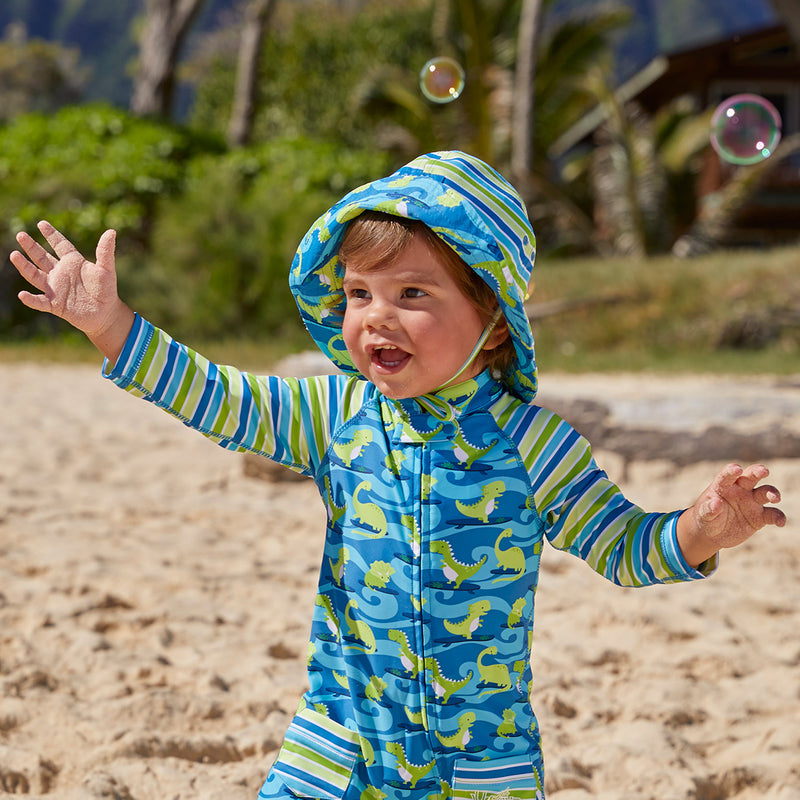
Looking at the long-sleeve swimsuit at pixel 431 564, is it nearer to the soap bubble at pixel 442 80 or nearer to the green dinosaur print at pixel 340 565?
the green dinosaur print at pixel 340 565

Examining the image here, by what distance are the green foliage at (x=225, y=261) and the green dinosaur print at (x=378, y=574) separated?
9.11 metres

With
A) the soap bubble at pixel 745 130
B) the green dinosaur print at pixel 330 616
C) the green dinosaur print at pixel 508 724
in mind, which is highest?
the soap bubble at pixel 745 130

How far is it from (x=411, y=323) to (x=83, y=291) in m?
0.53

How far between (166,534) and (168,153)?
337 inches

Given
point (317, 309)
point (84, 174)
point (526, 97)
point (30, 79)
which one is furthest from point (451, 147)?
point (30, 79)

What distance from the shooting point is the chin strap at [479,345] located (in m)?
1.66

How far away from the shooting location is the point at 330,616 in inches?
68.6

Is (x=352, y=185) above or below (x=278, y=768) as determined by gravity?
above

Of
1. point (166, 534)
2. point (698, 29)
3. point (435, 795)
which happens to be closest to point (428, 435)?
point (435, 795)

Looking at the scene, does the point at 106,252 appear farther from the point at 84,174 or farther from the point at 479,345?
the point at 84,174

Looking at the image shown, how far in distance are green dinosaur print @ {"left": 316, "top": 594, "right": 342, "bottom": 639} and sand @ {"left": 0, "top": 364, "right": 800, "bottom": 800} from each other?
823 mm

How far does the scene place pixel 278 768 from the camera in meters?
1.67

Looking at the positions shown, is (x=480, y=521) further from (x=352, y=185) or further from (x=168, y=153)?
(x=168, y=153)

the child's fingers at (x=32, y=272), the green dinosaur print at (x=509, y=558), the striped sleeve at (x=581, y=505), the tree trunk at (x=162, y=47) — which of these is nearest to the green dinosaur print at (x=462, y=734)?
the green dinosaur print at (x=509, y=558)
